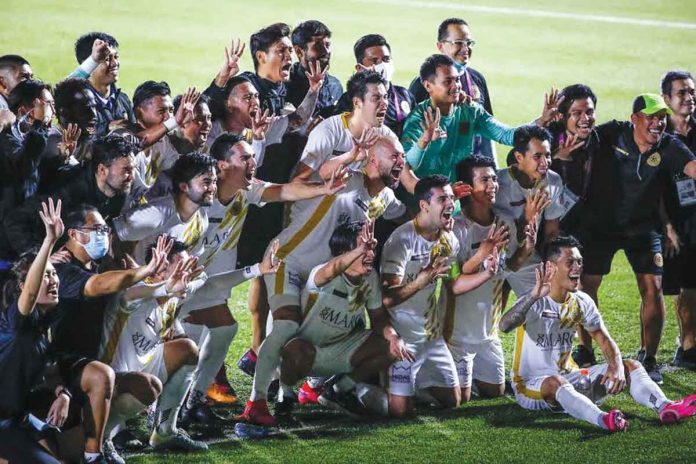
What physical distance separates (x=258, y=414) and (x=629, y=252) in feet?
9.12

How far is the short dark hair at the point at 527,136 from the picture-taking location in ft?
29.3

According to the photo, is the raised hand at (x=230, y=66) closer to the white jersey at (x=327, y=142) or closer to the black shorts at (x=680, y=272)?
the white jersey at (x=327, y=142)

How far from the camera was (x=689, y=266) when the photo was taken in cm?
970

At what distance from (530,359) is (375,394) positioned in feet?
2.91

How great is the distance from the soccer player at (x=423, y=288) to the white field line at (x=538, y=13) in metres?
11.2

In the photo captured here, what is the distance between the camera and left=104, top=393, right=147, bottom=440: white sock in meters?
7.30

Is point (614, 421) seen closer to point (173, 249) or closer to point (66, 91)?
point (173, 249)

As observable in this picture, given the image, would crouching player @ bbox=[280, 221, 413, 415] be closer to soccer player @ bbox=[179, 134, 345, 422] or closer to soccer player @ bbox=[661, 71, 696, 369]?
soccer player @ bbox=[179, 134, 345, 422]

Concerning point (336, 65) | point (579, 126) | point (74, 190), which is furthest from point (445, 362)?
point (336, 65)

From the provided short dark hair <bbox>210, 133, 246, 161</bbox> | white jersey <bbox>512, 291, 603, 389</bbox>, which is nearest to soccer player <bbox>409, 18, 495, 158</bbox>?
white jersey <bbox>512, 291, 603, 389</bbox>

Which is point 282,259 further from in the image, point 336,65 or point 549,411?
point 336,65

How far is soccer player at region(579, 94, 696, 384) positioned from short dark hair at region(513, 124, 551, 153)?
2.08ft

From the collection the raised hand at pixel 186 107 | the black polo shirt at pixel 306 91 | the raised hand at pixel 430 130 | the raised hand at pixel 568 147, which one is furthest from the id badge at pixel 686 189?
the raised hand at pixel 186 107

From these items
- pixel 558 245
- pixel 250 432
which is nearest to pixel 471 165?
pixel 558 245
